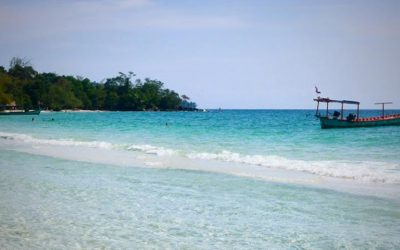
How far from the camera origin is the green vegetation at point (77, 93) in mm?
121062

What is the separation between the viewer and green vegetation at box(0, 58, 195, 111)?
121062mm

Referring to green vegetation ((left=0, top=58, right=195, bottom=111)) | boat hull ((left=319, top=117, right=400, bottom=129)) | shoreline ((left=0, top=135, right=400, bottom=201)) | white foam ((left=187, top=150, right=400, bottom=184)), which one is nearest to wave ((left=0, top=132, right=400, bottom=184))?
white foam ((left=187, top=150, right=400, bottom=184))

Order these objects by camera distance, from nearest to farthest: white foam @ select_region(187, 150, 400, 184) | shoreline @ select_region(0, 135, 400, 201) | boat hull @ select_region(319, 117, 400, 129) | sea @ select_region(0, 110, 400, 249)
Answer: sea @ select_region(0, 110, 400, 249)
shoreline @ select_region(0, 135, 400, 201)
white foam @ select_region(187, 150, 400, 184)
boat hull @ select_region(319, 117, 400, 129)

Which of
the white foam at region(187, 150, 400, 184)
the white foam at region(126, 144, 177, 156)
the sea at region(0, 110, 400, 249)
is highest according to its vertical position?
the white foam at region(187, 150, 400, 184)

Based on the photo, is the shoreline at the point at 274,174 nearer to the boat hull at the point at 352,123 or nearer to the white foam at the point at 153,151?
the white foam at the point at 153,151

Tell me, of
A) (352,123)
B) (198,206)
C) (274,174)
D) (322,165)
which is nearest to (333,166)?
(322,165)

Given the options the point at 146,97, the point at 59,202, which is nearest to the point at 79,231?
the point at 59,202

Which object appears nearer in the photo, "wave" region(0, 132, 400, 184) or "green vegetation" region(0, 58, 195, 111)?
"wave" region(0, 132, 400, 184)

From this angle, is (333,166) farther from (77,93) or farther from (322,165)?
(77,93)

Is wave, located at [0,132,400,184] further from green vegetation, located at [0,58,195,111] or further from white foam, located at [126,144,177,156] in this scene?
green vegetation, located at [0,58,195,111]

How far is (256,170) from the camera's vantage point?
16547 millimetres

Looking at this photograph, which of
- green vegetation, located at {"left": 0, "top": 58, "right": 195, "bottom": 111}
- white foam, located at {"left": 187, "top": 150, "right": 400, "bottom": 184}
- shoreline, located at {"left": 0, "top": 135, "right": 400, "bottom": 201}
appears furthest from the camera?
green vegetation, located at {"left": 0, "top": 58, "right": 195, "bottom": 111}

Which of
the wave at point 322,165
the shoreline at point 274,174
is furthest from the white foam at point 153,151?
the shoreline at point 274,174

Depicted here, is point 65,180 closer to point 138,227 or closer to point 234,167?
point 138,227
